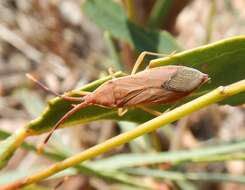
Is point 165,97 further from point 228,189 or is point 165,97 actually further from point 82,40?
point 82,40

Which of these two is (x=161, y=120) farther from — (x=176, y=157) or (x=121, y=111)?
(x=176, y=157)

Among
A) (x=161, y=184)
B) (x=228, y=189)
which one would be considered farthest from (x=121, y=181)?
(x=228, y=189)

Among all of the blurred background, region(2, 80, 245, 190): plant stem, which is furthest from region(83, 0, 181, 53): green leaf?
the blurred background

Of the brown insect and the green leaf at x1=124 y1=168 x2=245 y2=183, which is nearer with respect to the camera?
the brown insect

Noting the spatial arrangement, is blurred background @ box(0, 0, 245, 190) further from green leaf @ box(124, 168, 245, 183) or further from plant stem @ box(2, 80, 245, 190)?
plant stem @ box(2, 80, 245, 190)

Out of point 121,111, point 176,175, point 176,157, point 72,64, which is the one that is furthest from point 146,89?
point 72,64

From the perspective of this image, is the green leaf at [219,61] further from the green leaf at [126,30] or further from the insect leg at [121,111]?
the green leaf at [126,30]
